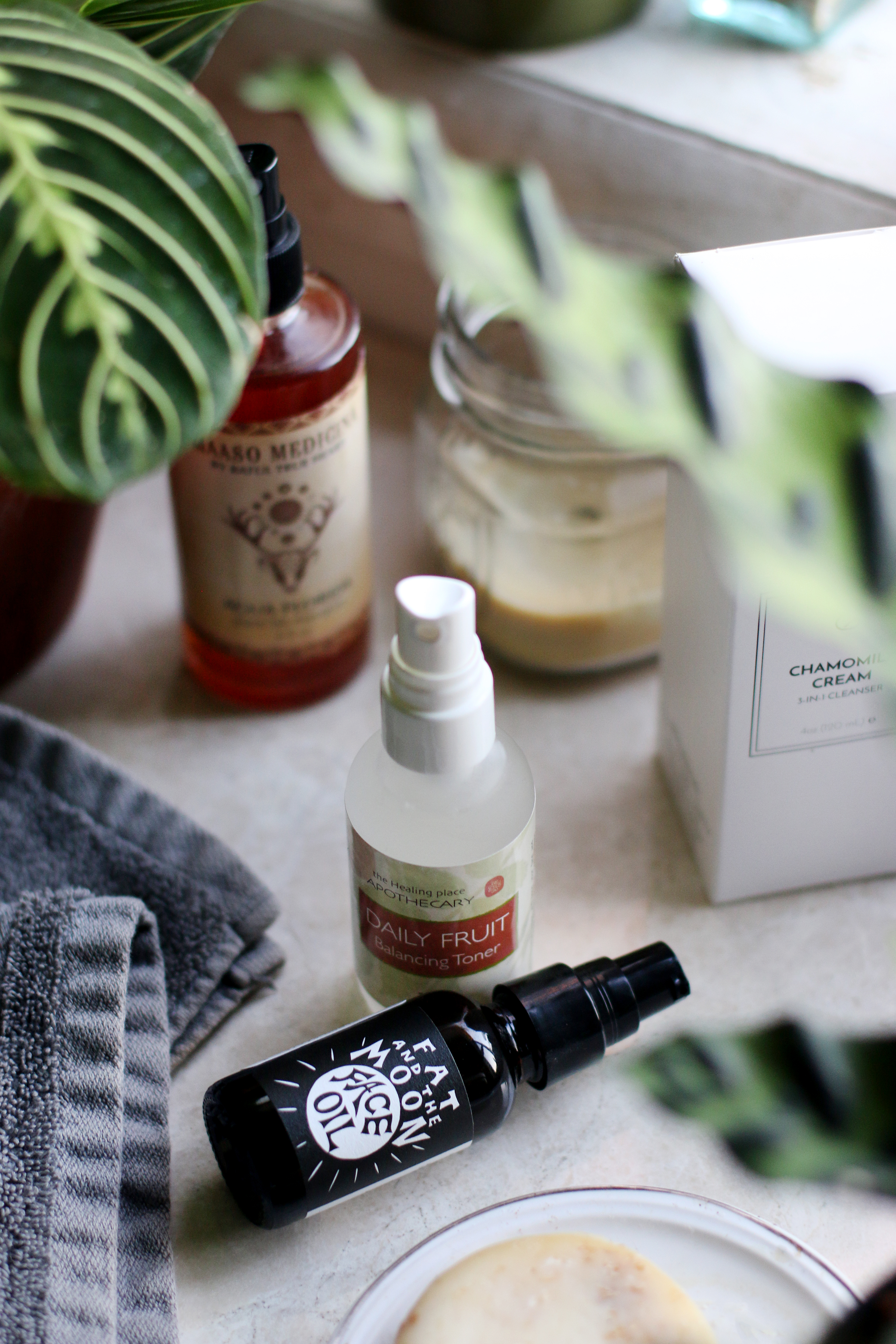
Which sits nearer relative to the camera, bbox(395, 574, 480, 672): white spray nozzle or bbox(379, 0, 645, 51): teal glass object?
bbox(395, 574, 480, 672): white spray nozzle

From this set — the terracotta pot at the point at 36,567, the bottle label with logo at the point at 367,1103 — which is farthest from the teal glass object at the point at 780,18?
the bottle label with logo at the point at 367,1103

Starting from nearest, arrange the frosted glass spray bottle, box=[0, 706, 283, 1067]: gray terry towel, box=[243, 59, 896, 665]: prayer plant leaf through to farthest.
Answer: box=[243, 59, 896, 665]: prayer plant leaf, the frosted glass spray bottle, box=[0, 706, 283, 1067]: gray terry towel

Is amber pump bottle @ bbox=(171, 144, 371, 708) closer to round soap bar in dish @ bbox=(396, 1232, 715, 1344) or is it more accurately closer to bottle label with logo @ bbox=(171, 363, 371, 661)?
bottle label with logo @ bbox=(171, 363, 371, 661)

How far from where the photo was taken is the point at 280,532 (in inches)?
20.5

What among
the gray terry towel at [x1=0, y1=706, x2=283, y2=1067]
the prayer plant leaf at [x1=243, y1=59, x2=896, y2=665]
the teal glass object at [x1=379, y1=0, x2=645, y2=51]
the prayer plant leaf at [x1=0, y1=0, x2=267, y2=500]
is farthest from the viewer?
the teal glass object at [x1=379, y1=0, x2=645, y2=51]

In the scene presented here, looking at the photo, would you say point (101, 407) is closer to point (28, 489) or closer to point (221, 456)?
point (28, 489)

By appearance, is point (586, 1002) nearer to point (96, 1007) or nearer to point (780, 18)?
point (96, 1007)

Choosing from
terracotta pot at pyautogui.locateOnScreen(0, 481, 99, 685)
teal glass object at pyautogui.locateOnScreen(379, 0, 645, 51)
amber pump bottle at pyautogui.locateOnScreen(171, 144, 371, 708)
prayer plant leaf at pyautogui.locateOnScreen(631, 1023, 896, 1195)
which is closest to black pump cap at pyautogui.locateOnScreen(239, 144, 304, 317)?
amber pump bottle at pyautogui.locateOnScreen(171, 144, 371, 708)

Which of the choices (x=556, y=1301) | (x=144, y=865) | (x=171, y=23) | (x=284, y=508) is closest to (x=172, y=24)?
(x=171, y=23)

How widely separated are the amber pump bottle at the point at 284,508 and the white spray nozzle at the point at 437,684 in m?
0.14

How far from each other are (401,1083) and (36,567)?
0.90 feet

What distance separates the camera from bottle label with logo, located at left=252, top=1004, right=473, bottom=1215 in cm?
39

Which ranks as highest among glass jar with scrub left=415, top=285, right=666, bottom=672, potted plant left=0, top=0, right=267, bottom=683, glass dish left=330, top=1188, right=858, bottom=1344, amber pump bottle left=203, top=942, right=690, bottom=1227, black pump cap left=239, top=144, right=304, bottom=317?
potted plant left=0, top=0, right=267, bottom=683

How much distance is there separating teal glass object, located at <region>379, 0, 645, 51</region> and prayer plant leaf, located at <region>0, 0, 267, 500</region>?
36 centimetres
